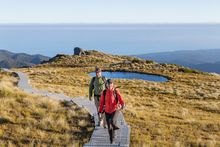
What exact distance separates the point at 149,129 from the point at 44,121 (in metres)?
4.75

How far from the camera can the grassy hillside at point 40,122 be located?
16.5 meters

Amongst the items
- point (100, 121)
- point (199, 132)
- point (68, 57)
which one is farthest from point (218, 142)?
point (68, 57)

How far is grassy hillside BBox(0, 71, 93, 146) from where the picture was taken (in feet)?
54.1

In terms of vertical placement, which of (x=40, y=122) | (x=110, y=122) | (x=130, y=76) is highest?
(x=110, y=122)

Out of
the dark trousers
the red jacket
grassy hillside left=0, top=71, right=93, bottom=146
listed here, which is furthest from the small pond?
the red jacket

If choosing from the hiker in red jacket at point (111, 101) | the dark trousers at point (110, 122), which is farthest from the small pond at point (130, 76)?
the hiker in red jacket at point (111, 101)

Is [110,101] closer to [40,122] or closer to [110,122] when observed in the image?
[110,122]

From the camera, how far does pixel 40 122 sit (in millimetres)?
18734

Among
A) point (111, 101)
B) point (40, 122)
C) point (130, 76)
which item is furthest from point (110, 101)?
point (130, 76)

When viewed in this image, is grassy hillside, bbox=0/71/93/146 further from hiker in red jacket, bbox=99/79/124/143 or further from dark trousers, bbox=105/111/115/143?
hiker in red jacket, bbox=99/79/124/143

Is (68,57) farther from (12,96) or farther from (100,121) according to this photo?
(100,121)

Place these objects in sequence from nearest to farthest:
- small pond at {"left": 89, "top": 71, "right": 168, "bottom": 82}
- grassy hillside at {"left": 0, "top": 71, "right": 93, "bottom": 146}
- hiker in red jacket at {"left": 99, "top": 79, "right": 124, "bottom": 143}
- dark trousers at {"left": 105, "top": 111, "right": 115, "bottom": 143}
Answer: hiker in red jacket at {"left": 99, "top": 79, "right": 124, "bottom": 143}, dark trousers at {"left": 105, "top": 111, "right": 115, "bottom": 143}, grassy hillside at {"left": 0, "top": 71, "right": 93, "bottom": 146}, small pond at {"left": 89, "top": 71, "right": 168, "bottom": 82}

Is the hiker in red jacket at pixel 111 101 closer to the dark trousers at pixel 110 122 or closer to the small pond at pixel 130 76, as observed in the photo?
the dark trousers at pixel 110 122

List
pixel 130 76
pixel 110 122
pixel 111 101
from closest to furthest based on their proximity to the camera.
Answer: pixel 111 101, pixel 110 122, pixel 130 76
